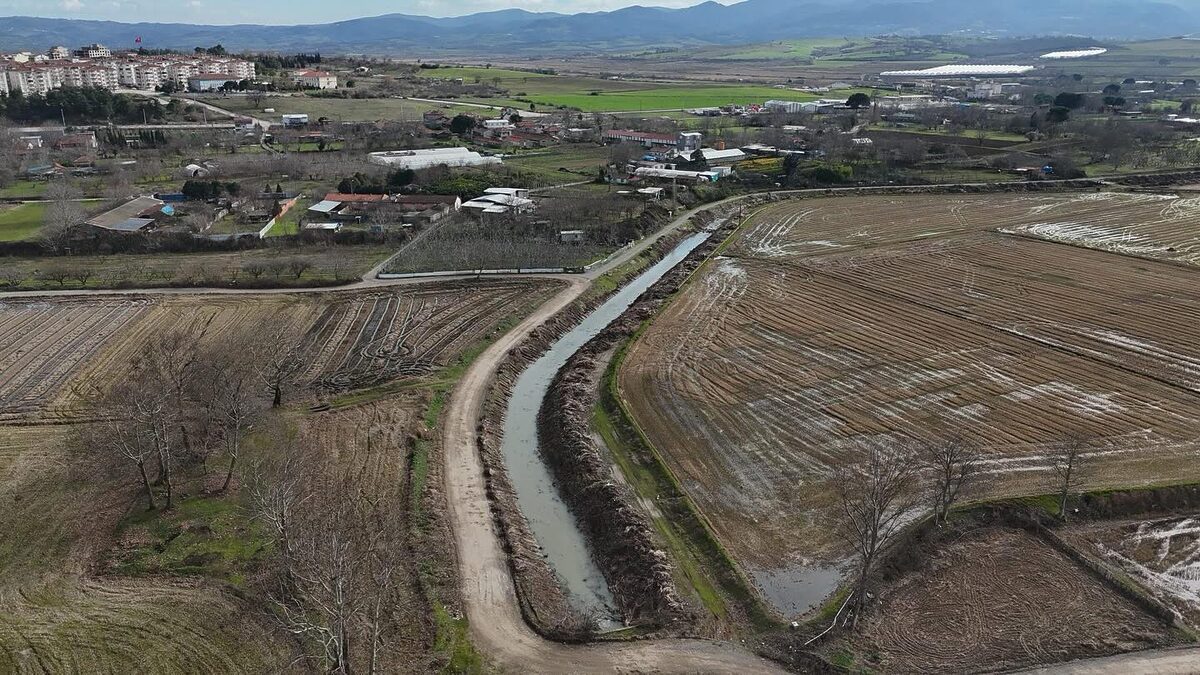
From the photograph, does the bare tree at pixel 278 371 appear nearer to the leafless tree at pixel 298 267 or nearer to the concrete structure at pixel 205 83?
the leafless tree at pixel 298 267

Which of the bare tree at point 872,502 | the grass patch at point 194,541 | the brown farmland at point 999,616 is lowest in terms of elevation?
the brown farmland at point 999,616

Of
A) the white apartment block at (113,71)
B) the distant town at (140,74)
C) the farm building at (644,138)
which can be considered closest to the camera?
the farm building at (644,138)

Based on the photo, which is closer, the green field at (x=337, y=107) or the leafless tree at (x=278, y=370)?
the leafless tree at (x=278, y=370)

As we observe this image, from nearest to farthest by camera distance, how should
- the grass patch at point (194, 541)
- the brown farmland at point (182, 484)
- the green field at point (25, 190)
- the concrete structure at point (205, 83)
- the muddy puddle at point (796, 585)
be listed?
the brown farmland at point (182, 484), the muddy puddle at point (796, 585), the grass patch at point (194, 541), the green field at point (25, 190), the concrete structure at point (205, 83)

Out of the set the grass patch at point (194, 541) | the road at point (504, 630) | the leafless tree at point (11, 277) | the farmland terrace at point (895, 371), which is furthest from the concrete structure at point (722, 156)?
the grass patch at point (194, 541)

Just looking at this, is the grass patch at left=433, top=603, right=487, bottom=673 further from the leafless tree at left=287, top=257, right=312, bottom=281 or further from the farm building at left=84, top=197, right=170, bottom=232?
the farm building at left=84, top=197, right=170, bottom=232

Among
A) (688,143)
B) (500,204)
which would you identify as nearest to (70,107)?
(500,204)
